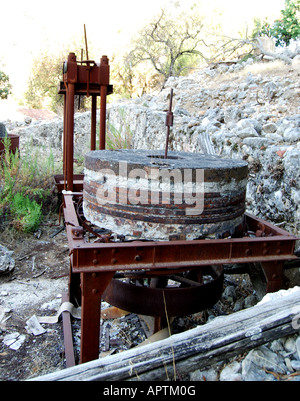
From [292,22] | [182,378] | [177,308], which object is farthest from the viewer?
[292,22]

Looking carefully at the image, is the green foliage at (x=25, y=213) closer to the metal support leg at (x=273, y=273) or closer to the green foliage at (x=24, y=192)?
the green foliage at (x=24, y=192)

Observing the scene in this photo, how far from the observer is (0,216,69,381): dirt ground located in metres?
2.79

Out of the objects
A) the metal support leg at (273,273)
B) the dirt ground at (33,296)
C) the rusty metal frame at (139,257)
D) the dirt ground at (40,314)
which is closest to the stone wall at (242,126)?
the metal support leg at (273,273)

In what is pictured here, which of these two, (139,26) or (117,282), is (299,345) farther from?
(139,26)

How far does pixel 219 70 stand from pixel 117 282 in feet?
27.5

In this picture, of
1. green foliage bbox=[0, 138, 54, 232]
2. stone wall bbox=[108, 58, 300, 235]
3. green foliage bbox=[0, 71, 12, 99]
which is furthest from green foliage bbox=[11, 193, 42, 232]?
green foliage bbox=[0, 71, 12, 99]

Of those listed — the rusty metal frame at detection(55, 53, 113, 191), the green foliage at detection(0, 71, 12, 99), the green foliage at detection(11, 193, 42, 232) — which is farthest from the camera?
the green foliage at detection(0, 71, 12, 99)

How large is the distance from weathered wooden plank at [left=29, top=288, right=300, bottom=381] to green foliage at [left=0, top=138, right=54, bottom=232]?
366 cm

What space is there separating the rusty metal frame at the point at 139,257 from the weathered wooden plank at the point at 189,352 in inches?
19.1

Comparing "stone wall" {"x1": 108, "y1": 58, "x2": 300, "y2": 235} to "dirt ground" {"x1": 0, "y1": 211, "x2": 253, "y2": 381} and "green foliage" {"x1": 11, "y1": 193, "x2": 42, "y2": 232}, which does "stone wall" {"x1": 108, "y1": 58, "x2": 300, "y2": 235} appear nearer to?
"dirt ground" {"x1": 0, "y1": 211, "x2": 253, "y2": 381}

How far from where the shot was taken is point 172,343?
6.17 ft

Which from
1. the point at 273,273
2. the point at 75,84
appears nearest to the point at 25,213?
the point at 75,84

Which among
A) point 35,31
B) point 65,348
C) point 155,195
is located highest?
point 35,31

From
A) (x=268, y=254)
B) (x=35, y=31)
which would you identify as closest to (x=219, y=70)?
(x=268, y=254)
